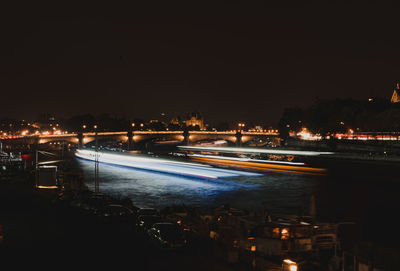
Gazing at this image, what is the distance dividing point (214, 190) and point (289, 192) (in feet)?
23.4

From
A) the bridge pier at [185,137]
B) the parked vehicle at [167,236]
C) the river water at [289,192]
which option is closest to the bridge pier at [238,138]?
the bridge pier at [185,137]

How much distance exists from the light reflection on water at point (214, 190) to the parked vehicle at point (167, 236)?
15.9 metres

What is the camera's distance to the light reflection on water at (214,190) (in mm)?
36219

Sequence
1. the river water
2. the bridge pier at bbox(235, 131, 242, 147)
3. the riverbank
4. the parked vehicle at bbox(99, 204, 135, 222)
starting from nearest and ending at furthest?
the riverbank
the parked vehicle at bbox(99, 204, 135, 222)
the river water
the bridge pier at bbox(235, 131, 242, 147)

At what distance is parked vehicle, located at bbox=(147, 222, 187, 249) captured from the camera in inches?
607

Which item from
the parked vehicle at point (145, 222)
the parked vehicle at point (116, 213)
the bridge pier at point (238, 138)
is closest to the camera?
the parked vehicle at point (145, 222)

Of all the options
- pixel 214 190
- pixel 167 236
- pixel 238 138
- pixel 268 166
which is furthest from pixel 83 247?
pixel 238 138

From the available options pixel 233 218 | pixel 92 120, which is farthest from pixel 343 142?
pixel 92 120

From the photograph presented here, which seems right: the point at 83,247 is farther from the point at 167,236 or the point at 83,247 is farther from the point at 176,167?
the point at 176,167

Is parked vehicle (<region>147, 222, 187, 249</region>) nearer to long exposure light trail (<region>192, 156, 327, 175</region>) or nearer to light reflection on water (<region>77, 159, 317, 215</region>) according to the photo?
light reflection on water (<region>77, 159, 317, 215</region>)

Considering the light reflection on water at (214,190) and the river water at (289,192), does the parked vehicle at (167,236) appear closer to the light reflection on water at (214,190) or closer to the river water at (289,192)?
the river water at (289,192)

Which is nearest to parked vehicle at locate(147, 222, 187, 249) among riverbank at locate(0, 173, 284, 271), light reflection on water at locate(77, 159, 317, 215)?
riverbank at locate(0, 173, 284, 271)

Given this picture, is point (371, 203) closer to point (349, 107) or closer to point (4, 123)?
point (349, 107)

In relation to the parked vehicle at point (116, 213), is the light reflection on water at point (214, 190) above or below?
below
